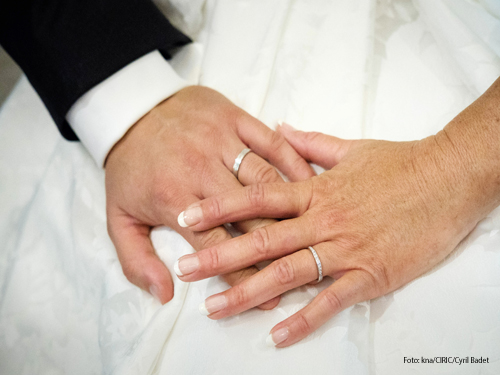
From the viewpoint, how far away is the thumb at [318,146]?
66 cm

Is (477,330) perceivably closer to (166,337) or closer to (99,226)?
(166,337)

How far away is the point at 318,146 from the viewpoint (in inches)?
→ 26.5

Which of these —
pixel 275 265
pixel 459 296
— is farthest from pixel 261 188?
pixel 459 296

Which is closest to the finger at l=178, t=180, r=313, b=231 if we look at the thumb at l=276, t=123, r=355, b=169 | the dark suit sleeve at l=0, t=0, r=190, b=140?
the thumb at l=276, t=123, r=355, b=169

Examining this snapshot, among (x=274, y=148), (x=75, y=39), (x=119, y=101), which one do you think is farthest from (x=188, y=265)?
(x=75, y=39)

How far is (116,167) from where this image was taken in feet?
2.40

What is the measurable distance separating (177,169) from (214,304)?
0.27 metres

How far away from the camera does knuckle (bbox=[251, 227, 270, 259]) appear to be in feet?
1.83

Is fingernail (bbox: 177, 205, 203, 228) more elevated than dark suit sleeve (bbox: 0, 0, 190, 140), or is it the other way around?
dark suit sleeve (bbox: 0, 0, 190, 140)

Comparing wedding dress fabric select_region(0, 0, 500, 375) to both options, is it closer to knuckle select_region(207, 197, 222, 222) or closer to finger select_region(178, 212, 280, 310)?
finger select_region(178, 212, 280, 310)

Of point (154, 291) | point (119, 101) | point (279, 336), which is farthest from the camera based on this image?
point (119, 101)

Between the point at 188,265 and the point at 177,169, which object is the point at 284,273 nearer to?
the point at 188,265

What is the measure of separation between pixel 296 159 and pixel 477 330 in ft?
1.34

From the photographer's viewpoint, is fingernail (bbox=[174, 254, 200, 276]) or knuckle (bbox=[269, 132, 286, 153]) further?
knuckle (bbox=[269, 132, 286, 153])
